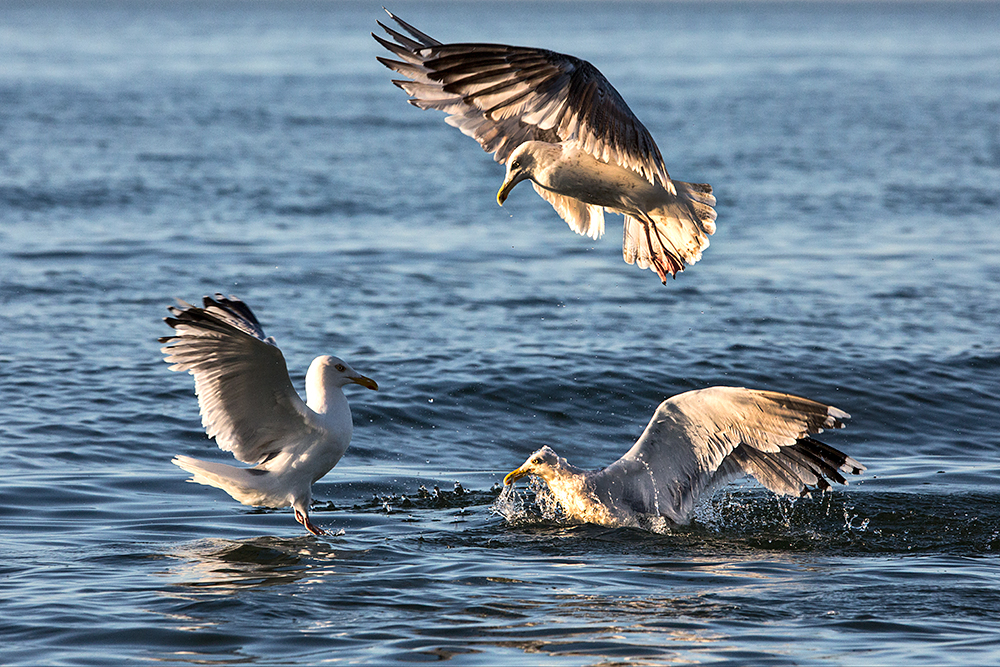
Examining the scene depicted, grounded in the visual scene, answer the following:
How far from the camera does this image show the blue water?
649cm

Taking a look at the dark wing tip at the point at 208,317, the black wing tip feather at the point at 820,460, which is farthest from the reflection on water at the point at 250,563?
the black wing tip feather at the point at 820,460

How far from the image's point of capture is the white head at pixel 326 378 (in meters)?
7.83

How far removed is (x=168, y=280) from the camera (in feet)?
48.3

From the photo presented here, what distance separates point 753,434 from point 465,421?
347 centimetres


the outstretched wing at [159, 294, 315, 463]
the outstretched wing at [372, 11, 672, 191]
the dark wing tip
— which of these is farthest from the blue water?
the outstretched wing at [372, 11, 672, 191]

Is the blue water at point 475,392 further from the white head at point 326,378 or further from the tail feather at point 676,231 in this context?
the tail feather at point 676,231

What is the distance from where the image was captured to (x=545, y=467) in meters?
8.23

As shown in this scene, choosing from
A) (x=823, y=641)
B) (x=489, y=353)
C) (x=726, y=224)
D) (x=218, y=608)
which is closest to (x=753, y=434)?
(x=823, y=641)

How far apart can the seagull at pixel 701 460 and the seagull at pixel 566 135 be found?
910 millimetres

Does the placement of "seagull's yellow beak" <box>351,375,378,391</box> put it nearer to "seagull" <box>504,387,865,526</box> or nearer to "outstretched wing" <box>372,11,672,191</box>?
"seagull" <box>504,387,865,526</box>

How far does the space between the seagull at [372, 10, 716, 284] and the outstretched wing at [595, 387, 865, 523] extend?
90 centimetres

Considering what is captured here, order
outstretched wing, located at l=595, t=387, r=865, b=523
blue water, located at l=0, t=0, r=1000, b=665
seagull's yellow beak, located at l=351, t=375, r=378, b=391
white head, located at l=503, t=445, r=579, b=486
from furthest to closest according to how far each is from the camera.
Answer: white head, located at l=503, t=445, r=579, b=486, seagull's yellow beak, located at l=351, t=375, r=378, b=391, outstretched wing, located at l=595, t=387, r=865, b=523, blue water, located at l=0, t=0, r=1000, b=665

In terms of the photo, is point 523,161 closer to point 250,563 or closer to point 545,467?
point 545,467

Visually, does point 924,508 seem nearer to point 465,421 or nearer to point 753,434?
point 753,434
